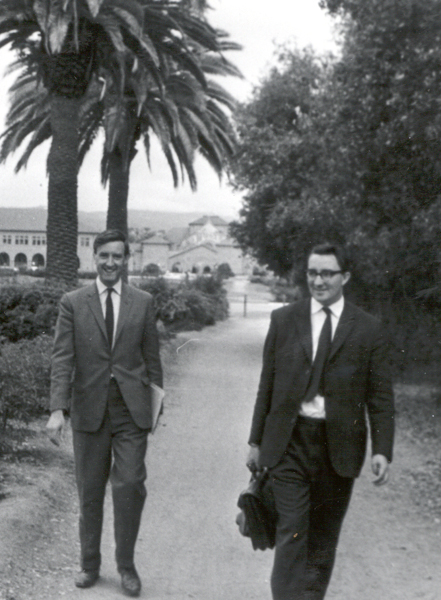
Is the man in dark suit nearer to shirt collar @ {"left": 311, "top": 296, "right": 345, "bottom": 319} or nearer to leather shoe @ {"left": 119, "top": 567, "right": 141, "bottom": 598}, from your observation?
shirt collar @ {"left": 311, "top": 296, "right": 345, "bottom": 319}

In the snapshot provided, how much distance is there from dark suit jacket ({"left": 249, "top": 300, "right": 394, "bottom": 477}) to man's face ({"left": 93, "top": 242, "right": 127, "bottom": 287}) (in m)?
1.06

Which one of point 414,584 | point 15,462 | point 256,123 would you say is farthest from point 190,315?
point 414,584

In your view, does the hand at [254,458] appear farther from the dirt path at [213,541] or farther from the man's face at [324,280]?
the dirt path at [213,541]

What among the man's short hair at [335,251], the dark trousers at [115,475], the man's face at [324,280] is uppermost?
the man's short hair at [335,251]

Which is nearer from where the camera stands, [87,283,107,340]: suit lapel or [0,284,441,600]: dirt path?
[87,283,107,340]: suit lapel

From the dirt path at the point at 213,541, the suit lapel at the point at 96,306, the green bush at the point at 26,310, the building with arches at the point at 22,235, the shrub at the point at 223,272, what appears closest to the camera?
the suit lapel at the point at 96,306

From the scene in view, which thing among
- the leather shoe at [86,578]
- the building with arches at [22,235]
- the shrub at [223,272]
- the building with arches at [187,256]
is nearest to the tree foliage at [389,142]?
the leather shoe at [86,578]

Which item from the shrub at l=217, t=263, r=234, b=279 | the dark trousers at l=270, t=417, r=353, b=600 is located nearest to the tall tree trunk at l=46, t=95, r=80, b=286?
the dark trousers at l=270, t=417, r=353, b=600

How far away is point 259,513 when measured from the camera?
14.1 ft

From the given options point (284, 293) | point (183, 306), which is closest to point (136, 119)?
point (183, 306)

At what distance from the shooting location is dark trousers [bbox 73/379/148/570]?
4902mm

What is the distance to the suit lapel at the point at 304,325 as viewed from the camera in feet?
13.9

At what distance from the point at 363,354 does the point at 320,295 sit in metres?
0.34

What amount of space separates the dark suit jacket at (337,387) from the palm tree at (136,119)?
54.1 feet
